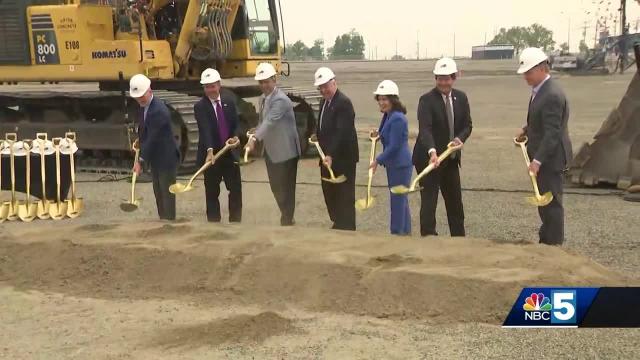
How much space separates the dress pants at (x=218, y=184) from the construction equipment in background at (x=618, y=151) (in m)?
5.05

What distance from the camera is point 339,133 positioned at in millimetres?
8047

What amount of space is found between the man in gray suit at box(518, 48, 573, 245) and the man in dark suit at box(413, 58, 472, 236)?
0.82 meters

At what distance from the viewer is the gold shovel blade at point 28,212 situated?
390 inches

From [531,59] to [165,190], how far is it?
4.01 meters

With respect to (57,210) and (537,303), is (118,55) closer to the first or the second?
(57,210)

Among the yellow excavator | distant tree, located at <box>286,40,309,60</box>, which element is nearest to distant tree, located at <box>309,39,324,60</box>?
distant tree, located at <box>286,40,309,60</box>

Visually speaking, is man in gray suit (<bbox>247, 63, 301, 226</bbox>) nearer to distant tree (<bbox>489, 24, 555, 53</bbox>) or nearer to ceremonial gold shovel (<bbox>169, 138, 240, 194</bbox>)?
ceremonial gold shovel (<bbox>169, 138, 240, 194</bbox>)

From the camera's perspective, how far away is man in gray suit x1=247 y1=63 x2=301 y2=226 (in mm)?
8320

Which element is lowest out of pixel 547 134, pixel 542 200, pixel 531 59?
pixel 542 200

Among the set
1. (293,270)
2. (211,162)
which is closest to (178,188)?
(211,162)

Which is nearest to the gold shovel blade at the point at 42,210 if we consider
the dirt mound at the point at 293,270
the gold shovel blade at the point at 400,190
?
the dirt mound at the point at 293,270

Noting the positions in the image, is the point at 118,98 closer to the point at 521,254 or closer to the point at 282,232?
the point at 282,232

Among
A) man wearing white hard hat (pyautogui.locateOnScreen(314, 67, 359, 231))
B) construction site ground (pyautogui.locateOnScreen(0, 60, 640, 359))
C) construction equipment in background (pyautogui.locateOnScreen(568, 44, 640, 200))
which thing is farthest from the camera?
construction equipment in background (pyautogui.locateOnScreen(568, 44, 640, 200))

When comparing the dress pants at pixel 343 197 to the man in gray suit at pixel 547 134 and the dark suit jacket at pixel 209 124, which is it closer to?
the dark suit jacket at pixel 209 124
